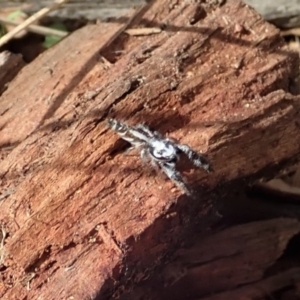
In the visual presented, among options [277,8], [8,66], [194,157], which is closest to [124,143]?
[194,157]

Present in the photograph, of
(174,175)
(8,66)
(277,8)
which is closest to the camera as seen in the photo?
(174,175)

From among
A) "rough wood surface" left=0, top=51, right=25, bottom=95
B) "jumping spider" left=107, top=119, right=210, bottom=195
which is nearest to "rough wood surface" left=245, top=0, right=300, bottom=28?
"rough wood surface" left=0, top=51, right=25, bottom=95

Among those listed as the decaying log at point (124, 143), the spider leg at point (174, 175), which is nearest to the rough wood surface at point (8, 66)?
the decaying log at point (124, 143)

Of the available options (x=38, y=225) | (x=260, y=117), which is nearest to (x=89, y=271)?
(x=38, y=225)

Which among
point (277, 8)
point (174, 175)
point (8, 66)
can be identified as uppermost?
point (8, 66)

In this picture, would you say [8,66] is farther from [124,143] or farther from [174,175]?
[174,175]

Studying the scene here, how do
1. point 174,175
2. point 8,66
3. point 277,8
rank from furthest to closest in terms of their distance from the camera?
point 277,8 → point 8,66 → point 174,175

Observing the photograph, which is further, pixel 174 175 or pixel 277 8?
pixel 277 8

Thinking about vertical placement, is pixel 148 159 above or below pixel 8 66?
below

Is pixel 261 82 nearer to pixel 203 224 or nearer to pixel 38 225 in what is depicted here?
pixel 203 224
